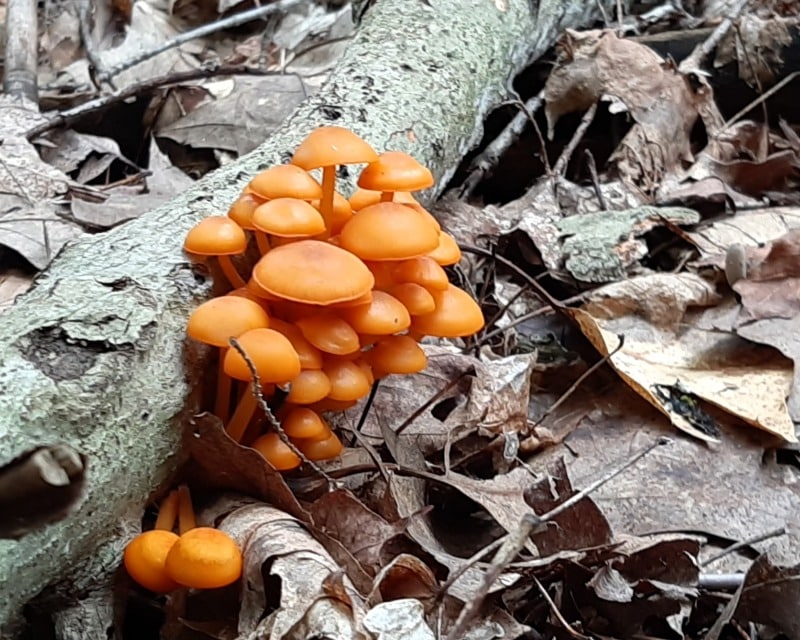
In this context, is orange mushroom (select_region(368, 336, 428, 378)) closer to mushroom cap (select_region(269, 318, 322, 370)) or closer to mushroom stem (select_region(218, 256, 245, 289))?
mushroom cap (select_region(269, 318, 322, 370))


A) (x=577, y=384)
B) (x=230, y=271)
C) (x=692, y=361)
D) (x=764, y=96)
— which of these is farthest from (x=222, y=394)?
(x=764, y=96)

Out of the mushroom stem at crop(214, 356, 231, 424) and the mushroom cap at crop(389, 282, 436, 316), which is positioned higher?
the mushroom cap at crop(389, 282, 436, 316)

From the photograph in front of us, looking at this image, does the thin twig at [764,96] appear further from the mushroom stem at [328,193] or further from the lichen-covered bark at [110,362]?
the mushroom stem at [328,193]

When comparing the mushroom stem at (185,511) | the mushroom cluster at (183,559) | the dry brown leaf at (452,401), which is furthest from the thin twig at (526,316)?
the mushroom cluster at (183,559)

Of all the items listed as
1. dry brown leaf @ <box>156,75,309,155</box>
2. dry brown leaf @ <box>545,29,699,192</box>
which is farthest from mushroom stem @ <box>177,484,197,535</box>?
dry brown leaf @ <box>545,29,699,192</box>

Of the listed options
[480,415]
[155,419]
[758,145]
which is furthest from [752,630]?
[758,145]

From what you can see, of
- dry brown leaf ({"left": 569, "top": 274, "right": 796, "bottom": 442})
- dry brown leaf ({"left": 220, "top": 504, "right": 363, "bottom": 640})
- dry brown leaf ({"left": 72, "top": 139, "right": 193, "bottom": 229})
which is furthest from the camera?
dry brown leaf ({"left": 72, "top": 139, "right": 193, "bottom": 229})

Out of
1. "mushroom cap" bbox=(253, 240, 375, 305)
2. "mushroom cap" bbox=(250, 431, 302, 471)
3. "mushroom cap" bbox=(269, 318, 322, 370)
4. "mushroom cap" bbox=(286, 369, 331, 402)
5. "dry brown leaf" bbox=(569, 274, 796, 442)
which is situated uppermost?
"mushroom cap" bbox=(253, 240, 375, 305)
